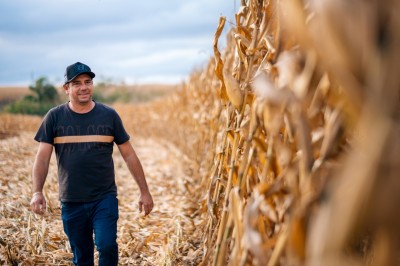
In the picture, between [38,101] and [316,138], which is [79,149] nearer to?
[316,138]

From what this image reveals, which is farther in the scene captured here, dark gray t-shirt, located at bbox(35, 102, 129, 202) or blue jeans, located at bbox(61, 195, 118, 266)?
dark gray t-shirt, located at bbox(35, 102, 129, 202)

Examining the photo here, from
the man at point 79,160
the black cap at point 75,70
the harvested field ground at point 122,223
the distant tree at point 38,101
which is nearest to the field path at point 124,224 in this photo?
the harvested field ground at point 122,223

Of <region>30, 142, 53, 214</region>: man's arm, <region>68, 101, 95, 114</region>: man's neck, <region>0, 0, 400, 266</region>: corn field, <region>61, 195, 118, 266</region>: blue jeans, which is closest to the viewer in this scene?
<region>0, 0, 400, 266</region>: corn field

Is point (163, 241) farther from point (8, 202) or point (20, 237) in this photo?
point (8, 202)

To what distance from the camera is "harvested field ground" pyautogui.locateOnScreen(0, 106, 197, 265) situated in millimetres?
3563

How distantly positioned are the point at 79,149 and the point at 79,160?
0.08m

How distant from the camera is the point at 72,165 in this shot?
3062mm

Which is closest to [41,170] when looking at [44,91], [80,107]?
[80,107]

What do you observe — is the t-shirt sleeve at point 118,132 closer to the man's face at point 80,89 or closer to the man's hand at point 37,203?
the man's face at point 80,89

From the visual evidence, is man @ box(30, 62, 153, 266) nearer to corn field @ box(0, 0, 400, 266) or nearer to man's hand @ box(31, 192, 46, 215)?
man's hand @ box(31, 192, 46, 215)

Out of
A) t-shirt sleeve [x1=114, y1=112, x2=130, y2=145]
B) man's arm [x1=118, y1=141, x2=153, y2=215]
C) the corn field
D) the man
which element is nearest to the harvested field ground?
man's arm [x1=118, y1=141, x2=153, y2=215]

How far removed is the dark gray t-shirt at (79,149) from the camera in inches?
120

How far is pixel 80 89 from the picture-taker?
3076 millimetres

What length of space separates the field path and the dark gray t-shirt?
0.81 meters
